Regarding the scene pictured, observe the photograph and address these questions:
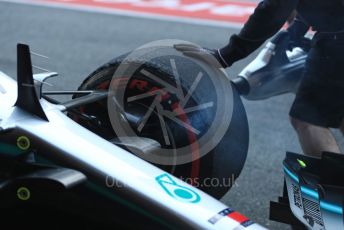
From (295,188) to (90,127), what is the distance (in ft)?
2.55

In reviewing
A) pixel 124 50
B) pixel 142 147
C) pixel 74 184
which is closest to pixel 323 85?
pixel 142 147

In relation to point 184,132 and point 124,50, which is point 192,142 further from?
point 124,50

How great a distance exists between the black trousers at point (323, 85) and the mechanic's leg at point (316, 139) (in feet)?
0.08

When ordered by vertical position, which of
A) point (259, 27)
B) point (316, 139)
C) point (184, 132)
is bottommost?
point (316, 139)

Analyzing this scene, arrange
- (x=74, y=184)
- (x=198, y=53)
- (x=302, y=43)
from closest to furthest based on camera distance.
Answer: (x=74, y=184)
(x=198, y=53)
(x=302, y=43)

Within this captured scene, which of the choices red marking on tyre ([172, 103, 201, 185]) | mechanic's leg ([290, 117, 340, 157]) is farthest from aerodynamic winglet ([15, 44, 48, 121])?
A: mechanic's leg ([290, 117, 340, 157])

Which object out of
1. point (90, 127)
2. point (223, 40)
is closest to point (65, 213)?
point (90, 127)

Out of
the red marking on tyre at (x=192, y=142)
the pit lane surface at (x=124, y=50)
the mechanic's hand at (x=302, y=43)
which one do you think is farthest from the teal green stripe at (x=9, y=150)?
the mechanic's hand at (x=302, y=43)

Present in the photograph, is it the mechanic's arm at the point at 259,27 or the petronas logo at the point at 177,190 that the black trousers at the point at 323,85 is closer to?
the mechanic's arm at the point at 259,27

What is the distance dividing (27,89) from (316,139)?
54.6 inches

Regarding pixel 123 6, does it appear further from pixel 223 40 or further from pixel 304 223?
pixel 304 223

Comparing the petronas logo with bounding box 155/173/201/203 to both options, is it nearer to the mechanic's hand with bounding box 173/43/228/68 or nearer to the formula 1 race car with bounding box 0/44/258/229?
the formula 1 race car with bounding box 0/44/258/229

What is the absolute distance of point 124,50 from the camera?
20.9 ft

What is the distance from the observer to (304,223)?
7.22 ft
